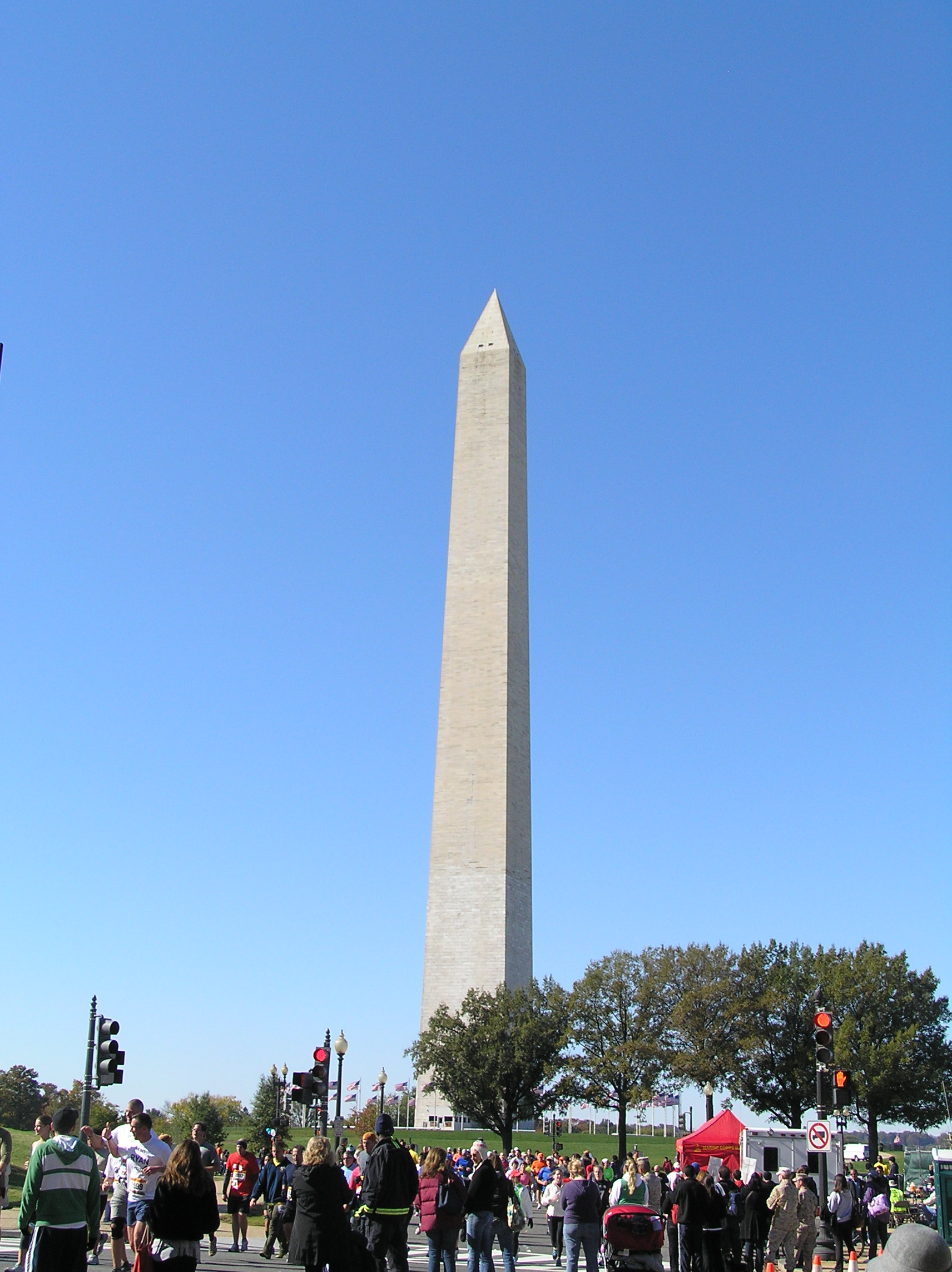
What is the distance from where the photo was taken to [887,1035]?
5397 centimetres

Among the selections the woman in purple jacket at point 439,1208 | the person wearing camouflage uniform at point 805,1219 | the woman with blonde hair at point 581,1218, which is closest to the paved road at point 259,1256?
the person wearing camouflage uniform at point 805,1219

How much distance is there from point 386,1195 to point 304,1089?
1020 centimetres

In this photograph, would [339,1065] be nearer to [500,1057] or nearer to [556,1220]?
[556,1220]

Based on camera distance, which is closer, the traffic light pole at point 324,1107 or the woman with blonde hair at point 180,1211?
the woman with blonde hair at point 180,1211

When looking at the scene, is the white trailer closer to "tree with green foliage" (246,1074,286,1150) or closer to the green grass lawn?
the green grass lawn

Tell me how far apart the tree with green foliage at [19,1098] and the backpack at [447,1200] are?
72.8 meters

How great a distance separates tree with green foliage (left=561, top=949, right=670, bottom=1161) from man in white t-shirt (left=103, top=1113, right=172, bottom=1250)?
128 ft

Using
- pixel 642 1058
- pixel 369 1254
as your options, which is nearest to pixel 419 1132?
pixel 642 1058

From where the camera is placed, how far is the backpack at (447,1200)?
14539mm

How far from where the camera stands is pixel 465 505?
59.8 meters

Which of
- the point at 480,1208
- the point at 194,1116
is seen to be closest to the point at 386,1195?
the point at 480,1208

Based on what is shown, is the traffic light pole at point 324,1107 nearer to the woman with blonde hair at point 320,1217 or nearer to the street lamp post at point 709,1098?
the woman with blonde hair at point 320,1217

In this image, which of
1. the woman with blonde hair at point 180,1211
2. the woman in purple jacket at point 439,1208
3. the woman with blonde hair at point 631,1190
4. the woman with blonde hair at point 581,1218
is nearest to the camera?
the woman with blonde hair at point 180,1211

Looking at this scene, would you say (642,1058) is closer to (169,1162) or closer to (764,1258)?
(764,1258)
